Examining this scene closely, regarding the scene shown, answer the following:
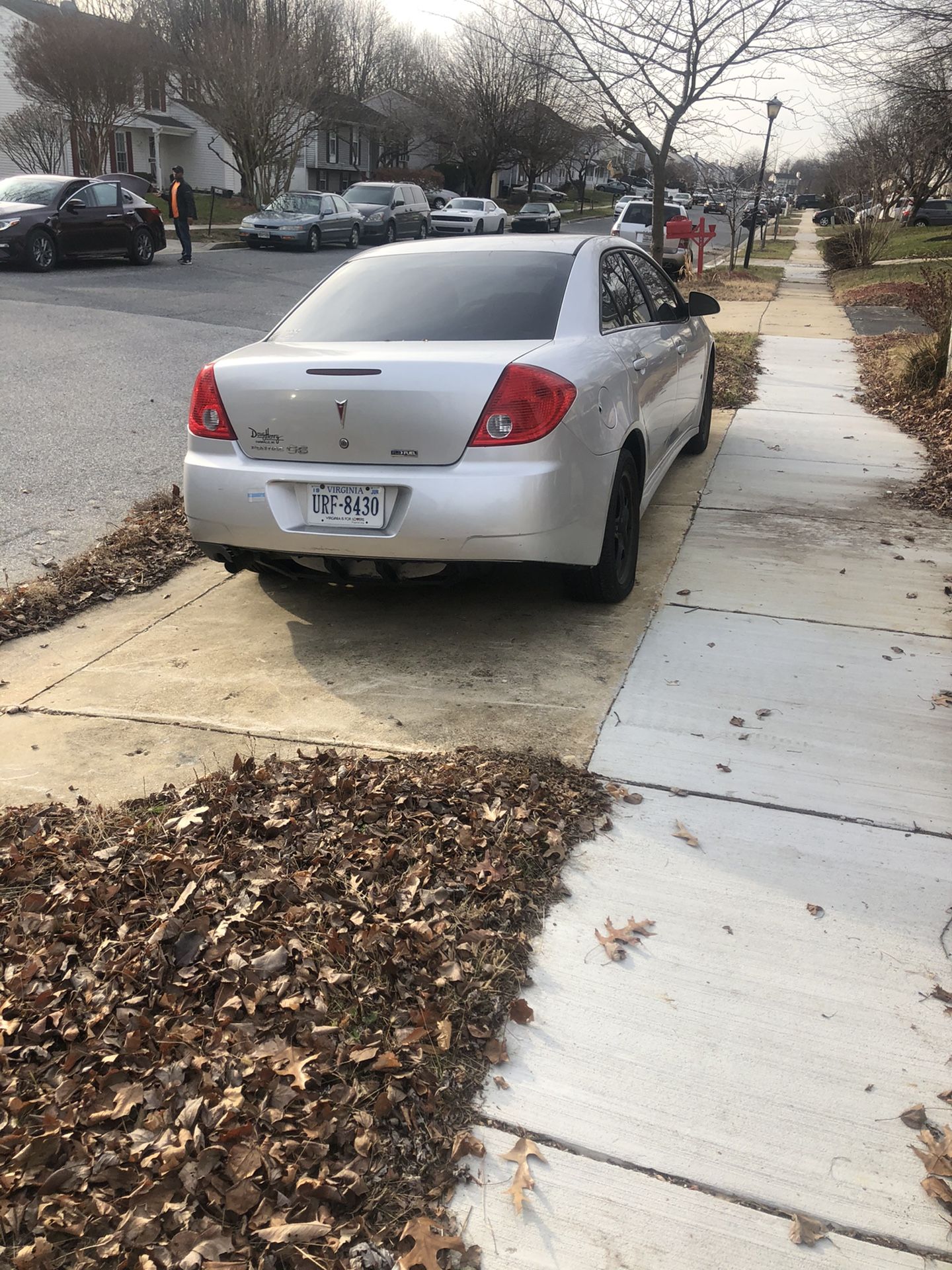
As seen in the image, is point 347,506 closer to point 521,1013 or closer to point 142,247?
point 521,1013

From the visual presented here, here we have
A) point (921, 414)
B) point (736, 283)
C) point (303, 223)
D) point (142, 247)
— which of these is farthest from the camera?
point (303, 223)

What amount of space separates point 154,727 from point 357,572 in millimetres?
1038

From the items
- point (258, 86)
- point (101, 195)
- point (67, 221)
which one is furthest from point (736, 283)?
point (258, 86)

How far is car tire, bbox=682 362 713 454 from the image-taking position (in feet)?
26.9

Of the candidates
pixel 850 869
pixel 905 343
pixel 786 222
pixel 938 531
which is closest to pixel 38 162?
pixel 905 343

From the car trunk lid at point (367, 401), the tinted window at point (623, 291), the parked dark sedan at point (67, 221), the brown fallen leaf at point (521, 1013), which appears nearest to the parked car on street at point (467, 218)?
the parked dark sedan at point (67, 221)

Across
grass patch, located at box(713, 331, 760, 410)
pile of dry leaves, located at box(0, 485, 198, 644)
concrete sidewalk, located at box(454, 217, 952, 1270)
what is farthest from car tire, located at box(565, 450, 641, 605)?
grass patch, located at box(713, 331, 760, 410)

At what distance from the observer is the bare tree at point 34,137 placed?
123 feet

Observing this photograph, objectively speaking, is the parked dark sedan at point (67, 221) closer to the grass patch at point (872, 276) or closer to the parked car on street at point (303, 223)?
the parked car on street at point (303, 223)

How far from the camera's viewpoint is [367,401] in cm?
423

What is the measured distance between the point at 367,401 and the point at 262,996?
95.1 inches

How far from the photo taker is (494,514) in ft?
13.8

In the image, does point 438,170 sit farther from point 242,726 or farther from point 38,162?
point 242,726

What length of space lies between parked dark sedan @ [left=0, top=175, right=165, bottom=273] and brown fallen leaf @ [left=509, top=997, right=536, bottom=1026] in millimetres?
19328
